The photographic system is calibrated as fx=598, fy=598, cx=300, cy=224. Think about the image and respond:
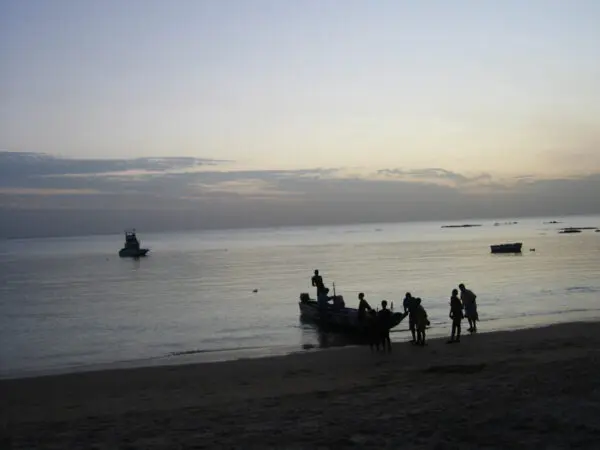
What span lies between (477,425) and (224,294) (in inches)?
1492

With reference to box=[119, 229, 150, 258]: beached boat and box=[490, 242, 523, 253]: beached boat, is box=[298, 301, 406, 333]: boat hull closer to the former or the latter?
box=[490, 242, 523, 253]: beached boat

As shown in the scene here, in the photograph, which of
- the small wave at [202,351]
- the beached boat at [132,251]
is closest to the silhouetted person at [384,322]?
the small wave at [202,351]

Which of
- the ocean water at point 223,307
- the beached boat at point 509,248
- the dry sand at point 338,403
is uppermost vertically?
the dry sand at point 338,403

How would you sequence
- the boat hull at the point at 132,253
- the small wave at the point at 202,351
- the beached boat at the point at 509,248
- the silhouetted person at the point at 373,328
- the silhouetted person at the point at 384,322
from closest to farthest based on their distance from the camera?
the silhouetted person at the point at 384,322
the silhouetted person at the point at 373,328
the small wave at the point at 202,351
the beached boat at the point at 509,248
the boat hull at the point at 132,253

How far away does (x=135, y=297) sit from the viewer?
46.6 m

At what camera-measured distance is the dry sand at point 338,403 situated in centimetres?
852

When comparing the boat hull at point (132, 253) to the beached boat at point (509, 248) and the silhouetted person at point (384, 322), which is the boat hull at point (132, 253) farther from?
the silhouetted person at point (384, 322)

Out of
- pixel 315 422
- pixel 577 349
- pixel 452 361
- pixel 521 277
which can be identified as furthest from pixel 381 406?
pixel 521 277

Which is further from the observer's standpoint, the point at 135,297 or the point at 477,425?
the point at 135,297

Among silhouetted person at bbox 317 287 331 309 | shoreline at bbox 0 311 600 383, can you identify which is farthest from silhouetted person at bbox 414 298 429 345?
silhouetted person at bbox 317 287 331 309

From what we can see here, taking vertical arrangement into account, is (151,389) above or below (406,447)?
below

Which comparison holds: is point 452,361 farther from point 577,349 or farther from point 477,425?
point 477,425

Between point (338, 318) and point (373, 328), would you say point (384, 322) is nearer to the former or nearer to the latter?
point (373, 328)

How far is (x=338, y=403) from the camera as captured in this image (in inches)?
424
